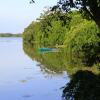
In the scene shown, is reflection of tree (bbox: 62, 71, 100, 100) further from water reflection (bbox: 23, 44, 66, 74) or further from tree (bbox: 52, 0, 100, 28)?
water reflection (bbox: 23, 44, 66, 74)

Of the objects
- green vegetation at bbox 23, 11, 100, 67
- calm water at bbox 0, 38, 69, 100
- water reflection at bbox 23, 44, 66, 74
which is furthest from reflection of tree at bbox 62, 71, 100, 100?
water reflection at bbox 23, 44, 66, 74

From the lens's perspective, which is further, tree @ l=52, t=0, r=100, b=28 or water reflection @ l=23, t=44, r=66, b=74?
water reflection @ l=23, t=44, r=66, b=74

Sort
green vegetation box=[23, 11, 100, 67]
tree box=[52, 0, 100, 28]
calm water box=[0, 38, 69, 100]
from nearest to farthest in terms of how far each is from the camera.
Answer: tree box=[52, 0, 100, 28]
green vegetation box=[23, 11, 100, 67]
calm water box=[0, 38, 69, 100]

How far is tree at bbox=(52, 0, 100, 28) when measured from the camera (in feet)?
39.9

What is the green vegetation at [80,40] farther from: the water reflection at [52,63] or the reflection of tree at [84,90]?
the reflection of tree at [84,90]

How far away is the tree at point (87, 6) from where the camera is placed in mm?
12156

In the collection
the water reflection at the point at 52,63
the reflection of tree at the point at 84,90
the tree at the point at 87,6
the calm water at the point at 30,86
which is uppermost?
the tree at the point at 87,6

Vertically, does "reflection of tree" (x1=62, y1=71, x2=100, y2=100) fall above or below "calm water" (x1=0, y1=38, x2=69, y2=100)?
above

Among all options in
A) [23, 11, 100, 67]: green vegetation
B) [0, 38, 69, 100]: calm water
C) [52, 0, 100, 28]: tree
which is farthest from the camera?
[0, 38, 69, 100]: calm water

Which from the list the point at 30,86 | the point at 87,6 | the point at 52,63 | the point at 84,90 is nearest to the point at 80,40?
the point at 52,63

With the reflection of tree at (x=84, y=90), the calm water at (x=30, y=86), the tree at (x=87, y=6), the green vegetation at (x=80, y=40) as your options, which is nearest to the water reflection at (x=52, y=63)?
the green vegetation at (x=80, y=40)

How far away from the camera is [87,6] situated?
12781 millimetres

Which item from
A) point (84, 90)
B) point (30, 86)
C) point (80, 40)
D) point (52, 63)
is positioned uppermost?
point (80, 40)

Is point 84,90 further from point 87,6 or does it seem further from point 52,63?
point 52,63
